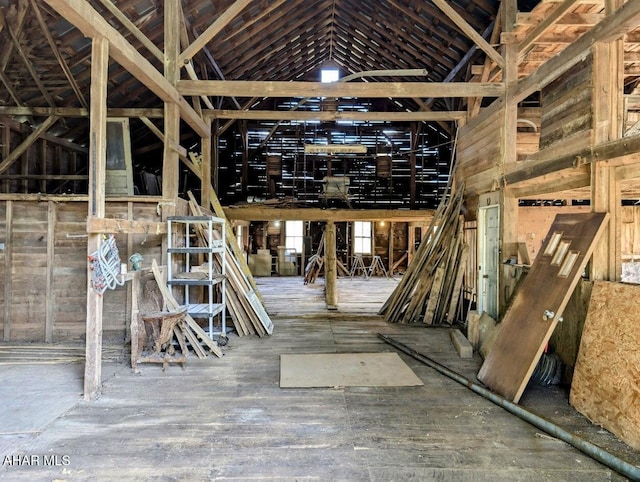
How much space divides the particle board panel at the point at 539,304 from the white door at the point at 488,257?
1.31 meters

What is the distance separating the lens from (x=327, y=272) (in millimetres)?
8781

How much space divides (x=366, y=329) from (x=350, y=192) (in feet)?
24.3

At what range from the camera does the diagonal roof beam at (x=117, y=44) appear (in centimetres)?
313

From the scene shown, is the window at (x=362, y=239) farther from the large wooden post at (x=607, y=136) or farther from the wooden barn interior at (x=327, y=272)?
the large wooden post at (x=607, y=136)

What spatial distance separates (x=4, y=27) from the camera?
507cm

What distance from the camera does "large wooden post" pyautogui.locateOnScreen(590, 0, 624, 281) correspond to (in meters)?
3.56

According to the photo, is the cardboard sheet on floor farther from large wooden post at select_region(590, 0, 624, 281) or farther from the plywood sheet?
large wooden post at select_region(590, 0, 624, 281)

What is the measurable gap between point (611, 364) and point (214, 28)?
6168mm

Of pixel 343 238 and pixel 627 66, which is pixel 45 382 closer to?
pixel 627 66

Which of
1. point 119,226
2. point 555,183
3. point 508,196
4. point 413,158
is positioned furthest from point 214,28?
point 413,158

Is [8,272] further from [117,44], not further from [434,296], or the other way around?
[434,296]

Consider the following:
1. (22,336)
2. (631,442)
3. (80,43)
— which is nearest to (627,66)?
(631,442)

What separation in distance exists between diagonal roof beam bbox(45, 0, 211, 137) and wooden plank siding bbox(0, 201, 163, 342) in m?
1.92

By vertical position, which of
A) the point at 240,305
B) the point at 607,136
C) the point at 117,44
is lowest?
the point at 240,305
